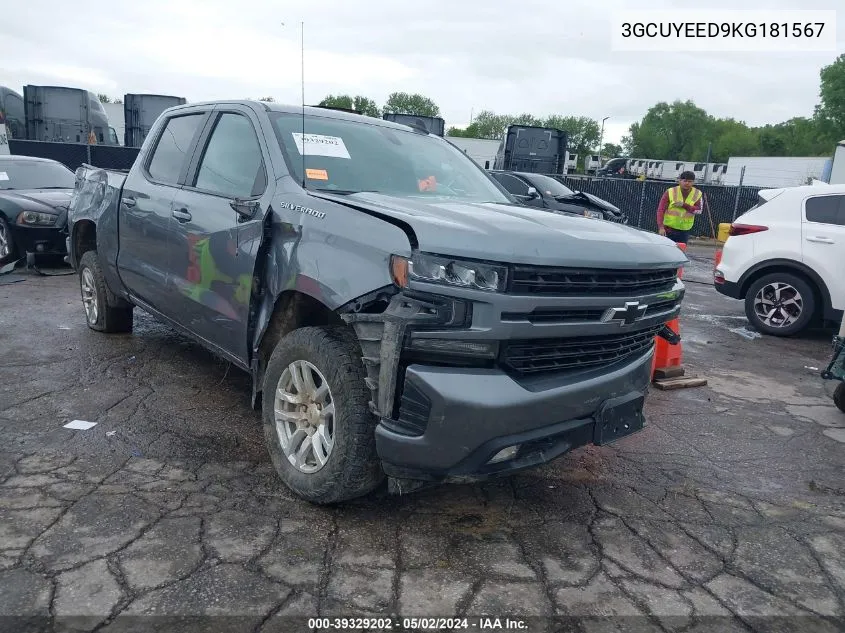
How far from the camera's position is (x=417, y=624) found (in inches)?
96.9

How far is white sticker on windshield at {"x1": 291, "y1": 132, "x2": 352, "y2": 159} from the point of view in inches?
147

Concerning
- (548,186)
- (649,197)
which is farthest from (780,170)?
(548,186)

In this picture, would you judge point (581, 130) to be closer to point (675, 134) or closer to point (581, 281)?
point (675, 134)

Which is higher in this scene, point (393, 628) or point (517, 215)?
point (517, 215)

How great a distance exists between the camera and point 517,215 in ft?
10.7

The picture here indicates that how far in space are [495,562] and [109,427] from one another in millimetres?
2535

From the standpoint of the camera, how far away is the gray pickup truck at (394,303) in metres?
2.66

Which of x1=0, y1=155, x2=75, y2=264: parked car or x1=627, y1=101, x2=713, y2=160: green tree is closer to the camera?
x1=0, y1=155, x2=75, y2=264: parked car

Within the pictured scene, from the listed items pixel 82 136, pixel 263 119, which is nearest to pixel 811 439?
pixel 263 119

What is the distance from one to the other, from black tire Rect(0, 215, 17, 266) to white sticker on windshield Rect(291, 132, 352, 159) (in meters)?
7.01

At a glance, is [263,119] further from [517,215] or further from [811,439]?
[811,439]

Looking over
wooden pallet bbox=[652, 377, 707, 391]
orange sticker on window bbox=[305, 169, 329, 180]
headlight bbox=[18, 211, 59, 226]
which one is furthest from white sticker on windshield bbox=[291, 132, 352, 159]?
headlight bbox=[18, 211, 59, 226]

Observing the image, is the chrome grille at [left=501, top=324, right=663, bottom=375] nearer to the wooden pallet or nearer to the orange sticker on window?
the orange sticker on window

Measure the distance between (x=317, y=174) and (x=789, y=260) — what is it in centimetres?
619
